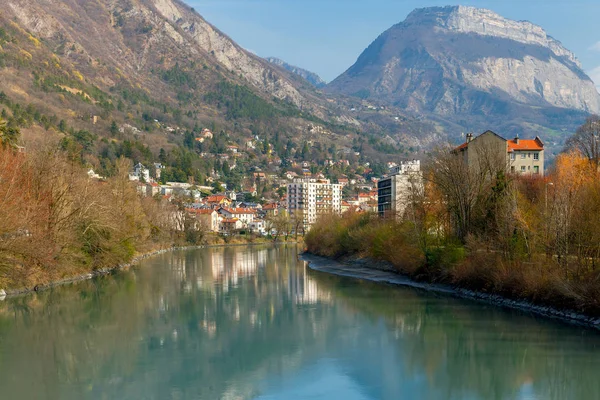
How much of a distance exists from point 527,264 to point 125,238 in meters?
33.8

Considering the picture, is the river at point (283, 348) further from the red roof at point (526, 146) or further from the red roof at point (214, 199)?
the red roof at point (214, 199)

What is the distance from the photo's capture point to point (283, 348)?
2266cm

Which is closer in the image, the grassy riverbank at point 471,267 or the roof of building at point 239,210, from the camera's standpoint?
the grassy riverbank at point 471,267

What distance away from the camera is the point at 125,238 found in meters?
52.2

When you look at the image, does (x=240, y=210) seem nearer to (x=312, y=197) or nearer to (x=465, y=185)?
(x=312, y=197)

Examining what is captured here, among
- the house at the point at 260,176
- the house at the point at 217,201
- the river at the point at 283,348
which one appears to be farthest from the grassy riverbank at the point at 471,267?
the house at the point at 260,176

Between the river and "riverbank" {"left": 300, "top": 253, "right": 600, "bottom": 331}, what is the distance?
0.91 m

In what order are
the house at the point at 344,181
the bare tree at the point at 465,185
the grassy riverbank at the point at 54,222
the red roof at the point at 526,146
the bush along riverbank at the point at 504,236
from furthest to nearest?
the house at the point at 344,181, the red roof at the point at 526,146, the bare tree at the point at 465,185, the grassy riverbank at the point at 54,222, the bush along riverbank at the point at 504,236

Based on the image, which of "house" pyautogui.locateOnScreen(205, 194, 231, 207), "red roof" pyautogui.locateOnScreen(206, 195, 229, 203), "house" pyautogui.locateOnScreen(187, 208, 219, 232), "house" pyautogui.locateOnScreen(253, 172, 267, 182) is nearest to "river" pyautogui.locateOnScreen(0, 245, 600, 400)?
"house" pyautogui.locateOnScreen(187, 208, 219, 232)

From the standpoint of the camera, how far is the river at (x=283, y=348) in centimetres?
1770

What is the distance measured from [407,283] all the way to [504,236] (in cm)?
1093

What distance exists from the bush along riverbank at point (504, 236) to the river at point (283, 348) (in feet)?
6.27

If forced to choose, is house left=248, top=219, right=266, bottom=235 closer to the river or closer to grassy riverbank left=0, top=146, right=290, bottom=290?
grassy riverbank left=0, top=146, right=290, bottom=290

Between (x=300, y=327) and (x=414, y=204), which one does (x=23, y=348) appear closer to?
(x=300, y=327)
